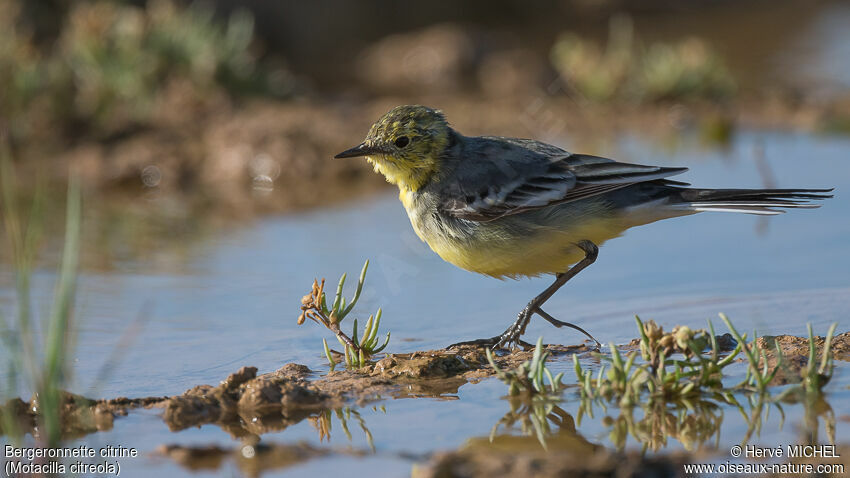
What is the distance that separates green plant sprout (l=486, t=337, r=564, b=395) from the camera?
498cm

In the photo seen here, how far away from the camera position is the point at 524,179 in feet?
21.7

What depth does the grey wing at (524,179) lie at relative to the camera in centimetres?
645

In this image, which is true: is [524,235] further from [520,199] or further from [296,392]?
[296,392]

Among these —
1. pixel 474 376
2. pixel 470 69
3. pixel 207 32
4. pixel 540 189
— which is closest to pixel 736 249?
pixel 540 189

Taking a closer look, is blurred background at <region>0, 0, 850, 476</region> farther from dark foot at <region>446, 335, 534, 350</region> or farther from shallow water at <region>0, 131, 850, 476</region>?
dark foot at <region>446, 335, 534, 350</region>

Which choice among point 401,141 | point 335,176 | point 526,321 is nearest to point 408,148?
point 401,141

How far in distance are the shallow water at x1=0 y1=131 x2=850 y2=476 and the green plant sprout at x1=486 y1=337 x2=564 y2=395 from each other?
13 cm

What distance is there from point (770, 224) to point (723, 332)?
3.31 meters

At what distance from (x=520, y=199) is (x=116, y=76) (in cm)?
840

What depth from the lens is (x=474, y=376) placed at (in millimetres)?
5688

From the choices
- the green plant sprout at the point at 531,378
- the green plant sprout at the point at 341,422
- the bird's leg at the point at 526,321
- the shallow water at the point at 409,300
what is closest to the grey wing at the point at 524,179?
the bird's leg at the point at 526,321

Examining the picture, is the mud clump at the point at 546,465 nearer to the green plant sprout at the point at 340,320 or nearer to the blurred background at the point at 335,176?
the blurred background at the point at 335,176

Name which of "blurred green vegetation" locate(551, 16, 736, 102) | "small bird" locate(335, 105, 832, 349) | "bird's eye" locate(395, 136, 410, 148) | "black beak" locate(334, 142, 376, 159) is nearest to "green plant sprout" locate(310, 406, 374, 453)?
"small bird" locate(335, 105, 832, 349)

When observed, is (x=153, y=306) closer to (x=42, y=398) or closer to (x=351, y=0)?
(x=42, y=398)
